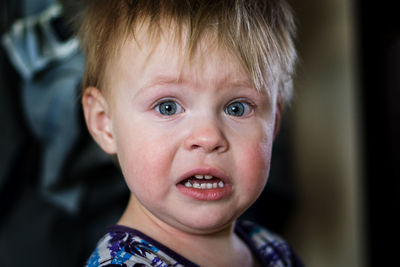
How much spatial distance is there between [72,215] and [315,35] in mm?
1120

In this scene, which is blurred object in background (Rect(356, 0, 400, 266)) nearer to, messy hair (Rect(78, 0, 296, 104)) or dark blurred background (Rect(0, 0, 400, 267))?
dark blurred background (Rect(0, 0, 400, 267))

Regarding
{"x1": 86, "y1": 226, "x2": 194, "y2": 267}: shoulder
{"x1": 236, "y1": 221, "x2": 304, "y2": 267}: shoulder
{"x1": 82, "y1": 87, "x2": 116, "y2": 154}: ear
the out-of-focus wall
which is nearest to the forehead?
{"x1": 82, "y1": 87, "x2": 116, "y2": 154}: ear

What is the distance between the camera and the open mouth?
594mm

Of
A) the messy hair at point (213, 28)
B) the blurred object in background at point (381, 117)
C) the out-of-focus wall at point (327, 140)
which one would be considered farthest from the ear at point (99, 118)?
the blurred object in background at point (381, 117)

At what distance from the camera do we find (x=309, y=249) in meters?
1.85

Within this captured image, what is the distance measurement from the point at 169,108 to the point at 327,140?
Result: 129 centimetres

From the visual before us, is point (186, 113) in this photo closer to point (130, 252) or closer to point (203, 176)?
point (203, 176)

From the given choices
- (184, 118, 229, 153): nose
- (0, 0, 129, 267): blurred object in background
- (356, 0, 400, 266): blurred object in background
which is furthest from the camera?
(356, 0, 400, 266): blurred object in background

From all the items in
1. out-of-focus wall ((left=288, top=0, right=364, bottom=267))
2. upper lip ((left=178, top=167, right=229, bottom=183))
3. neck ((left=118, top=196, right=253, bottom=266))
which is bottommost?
out-of-focus wall ((left=288, top=0, right=364, bottom=267))

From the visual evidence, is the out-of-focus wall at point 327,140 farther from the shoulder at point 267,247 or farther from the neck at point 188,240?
the neck at point 188,240

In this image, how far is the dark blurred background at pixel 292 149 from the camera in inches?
42.7

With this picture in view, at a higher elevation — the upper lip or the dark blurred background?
the upper lip

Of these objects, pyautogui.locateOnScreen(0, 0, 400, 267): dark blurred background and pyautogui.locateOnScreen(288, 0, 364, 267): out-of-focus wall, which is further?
pyautogui.locateOnScreen(288, 0, 364, 267): out-of-focus wall

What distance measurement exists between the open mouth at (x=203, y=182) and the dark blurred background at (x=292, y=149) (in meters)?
0.54
